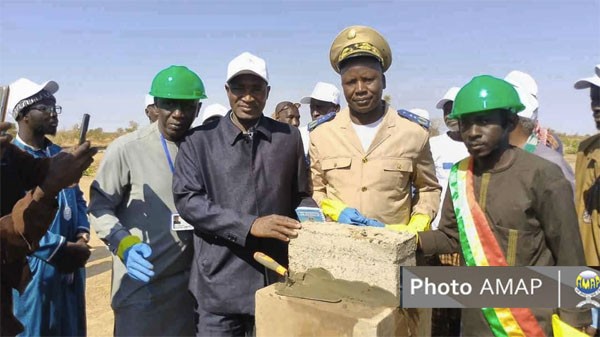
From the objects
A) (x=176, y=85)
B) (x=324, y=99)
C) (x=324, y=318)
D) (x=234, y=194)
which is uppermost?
(x=324, y=99)

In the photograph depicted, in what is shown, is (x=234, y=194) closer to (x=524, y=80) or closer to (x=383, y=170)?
(x=383, y=170)

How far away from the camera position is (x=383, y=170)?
107 inches

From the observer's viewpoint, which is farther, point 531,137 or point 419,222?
point 531,137

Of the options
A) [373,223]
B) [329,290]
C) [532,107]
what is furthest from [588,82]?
[329,290]

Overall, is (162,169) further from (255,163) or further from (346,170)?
(346,170)

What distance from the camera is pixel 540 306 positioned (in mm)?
2271

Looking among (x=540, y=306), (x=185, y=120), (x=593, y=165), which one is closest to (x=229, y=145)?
(x=185, y=120)

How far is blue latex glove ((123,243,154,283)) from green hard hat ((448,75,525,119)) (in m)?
1.85

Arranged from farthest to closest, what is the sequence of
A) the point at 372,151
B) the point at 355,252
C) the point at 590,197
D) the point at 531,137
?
the point at 590,197
the point at 531,137
the point at 372,151
the point at 355,252

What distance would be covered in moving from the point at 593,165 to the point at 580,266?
1.50 metres

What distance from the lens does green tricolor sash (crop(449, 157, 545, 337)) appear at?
2260 mm

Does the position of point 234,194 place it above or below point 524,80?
below

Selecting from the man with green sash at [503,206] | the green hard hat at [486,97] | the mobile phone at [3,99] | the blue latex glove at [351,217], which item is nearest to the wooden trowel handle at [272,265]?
the blue latex glove at [351,217]

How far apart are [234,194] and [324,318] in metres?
0.92
